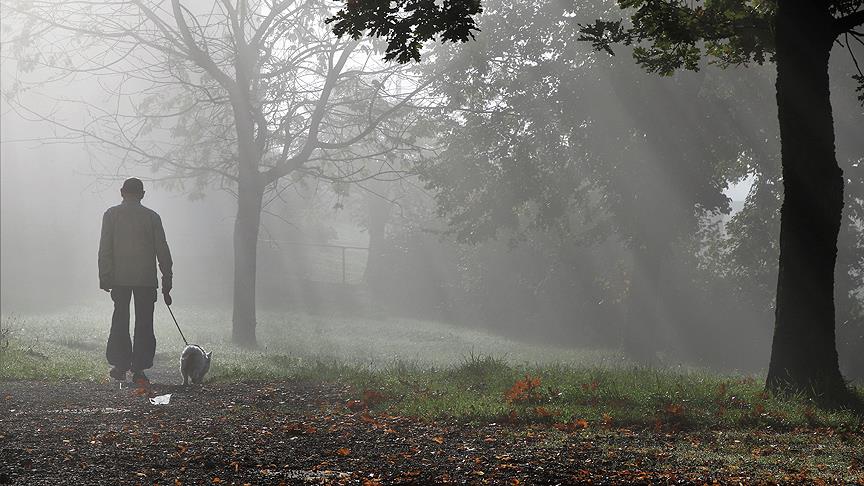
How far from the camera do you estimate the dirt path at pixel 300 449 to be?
4914 millimetres

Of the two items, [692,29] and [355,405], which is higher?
[692,29]


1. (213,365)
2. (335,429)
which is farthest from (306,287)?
(335,429)

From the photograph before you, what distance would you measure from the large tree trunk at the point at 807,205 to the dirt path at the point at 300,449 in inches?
99.6

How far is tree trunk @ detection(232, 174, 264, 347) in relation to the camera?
18641mm

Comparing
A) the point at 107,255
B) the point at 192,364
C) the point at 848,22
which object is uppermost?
the point at 848,22

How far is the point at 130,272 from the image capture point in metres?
10.0

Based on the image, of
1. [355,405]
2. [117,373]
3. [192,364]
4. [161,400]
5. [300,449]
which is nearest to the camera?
[300,449]

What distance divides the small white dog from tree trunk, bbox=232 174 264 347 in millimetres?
8860

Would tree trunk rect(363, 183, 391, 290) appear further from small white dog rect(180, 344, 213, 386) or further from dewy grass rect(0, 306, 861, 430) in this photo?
small white dog rect(180, 344, 213, 386)

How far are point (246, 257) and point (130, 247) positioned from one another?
881 centimetres

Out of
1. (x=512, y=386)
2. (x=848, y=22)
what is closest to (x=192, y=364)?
(x=512, y=386)

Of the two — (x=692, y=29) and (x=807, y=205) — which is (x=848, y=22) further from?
(x=807, y=205)

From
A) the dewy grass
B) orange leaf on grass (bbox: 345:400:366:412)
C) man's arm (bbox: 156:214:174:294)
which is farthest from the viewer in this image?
man's arm (bbox: 156:214:174:294)

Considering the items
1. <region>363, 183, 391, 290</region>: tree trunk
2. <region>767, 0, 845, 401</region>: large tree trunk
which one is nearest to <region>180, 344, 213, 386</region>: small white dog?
<region>767, 0, 845, 401</region>: large tree trunk
